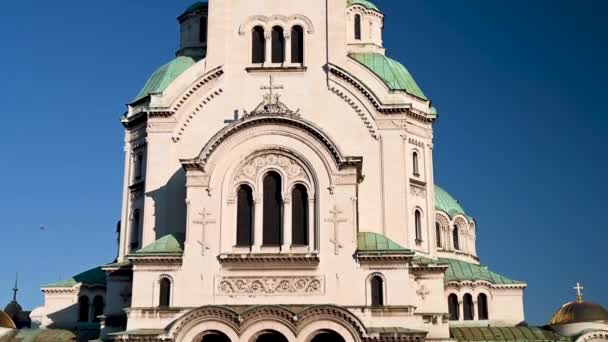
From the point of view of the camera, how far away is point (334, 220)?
116 feet

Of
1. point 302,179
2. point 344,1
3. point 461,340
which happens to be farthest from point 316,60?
point 461,340

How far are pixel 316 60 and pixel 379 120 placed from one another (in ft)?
13.2

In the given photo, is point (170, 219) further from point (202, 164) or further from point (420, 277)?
point (420, 277)

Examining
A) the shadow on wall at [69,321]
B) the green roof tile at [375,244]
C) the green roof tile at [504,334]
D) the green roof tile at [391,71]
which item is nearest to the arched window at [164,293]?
the green roof tile at [375,244]

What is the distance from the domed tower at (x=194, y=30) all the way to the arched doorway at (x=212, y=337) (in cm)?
1827

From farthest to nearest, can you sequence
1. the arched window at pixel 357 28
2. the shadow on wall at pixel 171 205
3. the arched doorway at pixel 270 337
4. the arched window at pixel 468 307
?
the arched window at pixel 357 28 → the arched window at pixel 468 307 → the shadow on wall at pixel 171 205 → the arched doorway at pixel 270 337

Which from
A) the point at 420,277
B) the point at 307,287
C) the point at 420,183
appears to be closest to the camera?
the point at 307,287

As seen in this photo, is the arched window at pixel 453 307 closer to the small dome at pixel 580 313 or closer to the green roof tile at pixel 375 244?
the small dome at pixel 580 313

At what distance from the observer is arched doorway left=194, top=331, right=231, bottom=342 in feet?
108

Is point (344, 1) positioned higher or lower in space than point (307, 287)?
higher

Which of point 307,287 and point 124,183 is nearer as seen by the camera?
point 307,287

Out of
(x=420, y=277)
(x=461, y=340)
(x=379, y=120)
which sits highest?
(x=379, y=120)

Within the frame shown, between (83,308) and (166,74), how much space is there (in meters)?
12.2

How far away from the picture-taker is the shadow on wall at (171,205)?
130 feet
